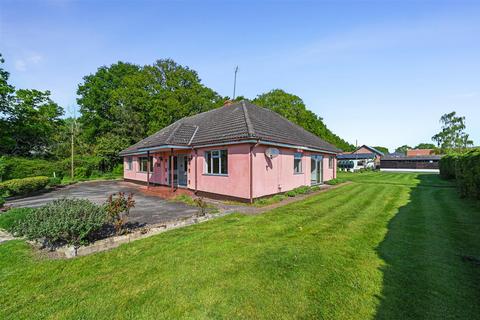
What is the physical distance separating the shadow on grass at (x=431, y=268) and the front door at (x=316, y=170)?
9692mm

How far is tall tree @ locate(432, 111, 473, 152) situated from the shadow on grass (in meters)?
61.8

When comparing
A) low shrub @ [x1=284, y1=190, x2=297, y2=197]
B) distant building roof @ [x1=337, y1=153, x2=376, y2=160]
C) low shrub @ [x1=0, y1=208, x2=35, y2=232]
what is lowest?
low shrub @ [x1=284, y1=190, x2=297, y2=197]

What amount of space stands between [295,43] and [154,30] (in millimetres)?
7793

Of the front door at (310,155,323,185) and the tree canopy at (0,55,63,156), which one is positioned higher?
the tree canopy at (0,55,63,156)

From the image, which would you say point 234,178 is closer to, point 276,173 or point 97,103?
point 276,173

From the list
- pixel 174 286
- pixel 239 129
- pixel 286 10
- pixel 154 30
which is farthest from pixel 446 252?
pixel 154 30

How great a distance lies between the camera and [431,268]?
3.88 m

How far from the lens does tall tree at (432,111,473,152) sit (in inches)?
1984

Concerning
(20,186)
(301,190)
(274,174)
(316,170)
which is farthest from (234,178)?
(20,186)

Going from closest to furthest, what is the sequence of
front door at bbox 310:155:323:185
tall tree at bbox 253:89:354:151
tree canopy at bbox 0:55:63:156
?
front door at bbox 310:155:323:185
tree canopy at bbox 0:55:63:156
tall tree at bbox 253:89:354:151

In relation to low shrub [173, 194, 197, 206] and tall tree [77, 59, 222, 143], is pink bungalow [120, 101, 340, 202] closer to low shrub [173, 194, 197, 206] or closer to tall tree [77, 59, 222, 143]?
low shrub [173, 194, 197, 206]

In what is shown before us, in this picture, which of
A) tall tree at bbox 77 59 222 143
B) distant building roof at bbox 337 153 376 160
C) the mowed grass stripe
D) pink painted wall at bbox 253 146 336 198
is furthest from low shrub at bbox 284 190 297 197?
distant building roof at bbox 337 153 376 160

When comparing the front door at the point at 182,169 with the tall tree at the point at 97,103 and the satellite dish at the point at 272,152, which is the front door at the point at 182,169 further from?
the tall tree at the point at 97,103

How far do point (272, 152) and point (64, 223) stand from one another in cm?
857
